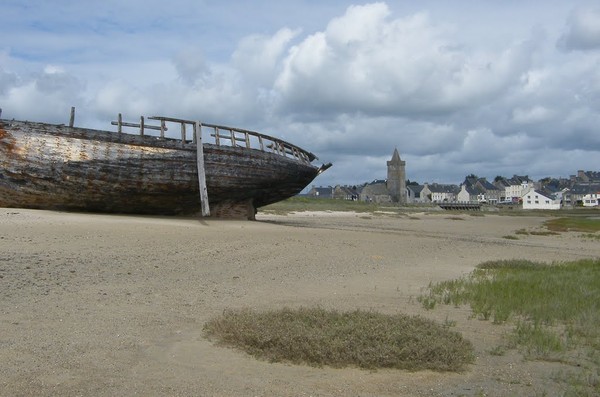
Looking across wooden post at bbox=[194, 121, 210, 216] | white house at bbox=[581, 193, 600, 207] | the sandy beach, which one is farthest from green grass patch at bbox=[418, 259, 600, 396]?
white house at bbox=[581, 193, 600, 207]

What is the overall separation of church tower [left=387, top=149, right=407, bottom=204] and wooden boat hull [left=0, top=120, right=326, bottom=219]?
351 ft

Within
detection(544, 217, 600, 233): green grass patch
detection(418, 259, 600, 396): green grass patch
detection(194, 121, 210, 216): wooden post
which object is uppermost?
detection(194, 121, 210, 216): wooden post

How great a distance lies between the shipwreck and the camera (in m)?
20.0

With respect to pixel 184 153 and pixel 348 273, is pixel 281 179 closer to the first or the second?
pixel 184 153

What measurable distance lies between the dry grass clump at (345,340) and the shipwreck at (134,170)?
46.0 ft

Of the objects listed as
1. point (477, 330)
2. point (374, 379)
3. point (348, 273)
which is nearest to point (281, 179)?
point (348, 273)

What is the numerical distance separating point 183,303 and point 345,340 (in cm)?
341

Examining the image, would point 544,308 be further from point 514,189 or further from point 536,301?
point 514,189

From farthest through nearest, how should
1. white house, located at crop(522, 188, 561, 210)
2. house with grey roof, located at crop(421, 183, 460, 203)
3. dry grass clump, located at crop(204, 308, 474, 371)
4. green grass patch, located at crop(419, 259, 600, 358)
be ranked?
house with grey roof, located at crop(421, 183, 460, 203) → white house, located at crop(522, 188, 561, 210) → green grass patch, located at crop(419, 259, 600, 358) → dry grass clump, located at crop(204, 308, 474, 371)

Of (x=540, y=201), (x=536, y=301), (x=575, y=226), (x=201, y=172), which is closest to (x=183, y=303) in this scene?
(x=536, y=301)

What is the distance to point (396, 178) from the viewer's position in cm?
13050

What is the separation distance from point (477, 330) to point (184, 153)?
15.5 m

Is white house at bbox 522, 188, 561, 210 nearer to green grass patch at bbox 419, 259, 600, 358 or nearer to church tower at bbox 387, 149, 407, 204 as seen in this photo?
church tower at bbox 387, 149, 407, 204

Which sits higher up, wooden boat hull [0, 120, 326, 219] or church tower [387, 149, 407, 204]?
church tower [387, 149, 407, 204]
